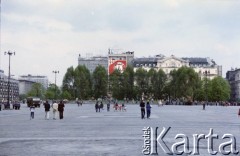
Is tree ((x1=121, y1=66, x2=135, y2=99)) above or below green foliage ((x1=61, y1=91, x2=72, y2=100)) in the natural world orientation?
above

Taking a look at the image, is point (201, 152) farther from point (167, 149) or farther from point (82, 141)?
point (82, 141)

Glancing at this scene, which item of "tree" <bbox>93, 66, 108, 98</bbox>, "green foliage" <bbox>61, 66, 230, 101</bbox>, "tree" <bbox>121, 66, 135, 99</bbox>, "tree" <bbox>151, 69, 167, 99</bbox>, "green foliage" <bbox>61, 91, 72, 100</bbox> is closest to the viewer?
"green foliage" <bbox>61, 91, 72, 100</bbox>

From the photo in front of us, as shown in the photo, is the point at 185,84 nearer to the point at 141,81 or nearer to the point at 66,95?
the point at 141,81

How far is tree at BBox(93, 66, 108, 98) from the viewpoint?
15938 centimetres

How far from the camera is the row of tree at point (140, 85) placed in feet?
516

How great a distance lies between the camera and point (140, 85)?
164750 mm

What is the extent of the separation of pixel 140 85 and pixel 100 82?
46.4ft

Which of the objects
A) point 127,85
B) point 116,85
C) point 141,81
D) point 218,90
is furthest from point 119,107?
point 218,90

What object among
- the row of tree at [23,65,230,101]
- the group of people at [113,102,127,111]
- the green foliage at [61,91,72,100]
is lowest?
the group of people at [113,102,127,111]

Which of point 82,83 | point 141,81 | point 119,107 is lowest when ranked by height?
point 119,107

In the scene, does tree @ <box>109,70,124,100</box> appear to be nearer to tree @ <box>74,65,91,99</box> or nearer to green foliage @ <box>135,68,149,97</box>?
green foliage @ <box>135,68,149,97</box>

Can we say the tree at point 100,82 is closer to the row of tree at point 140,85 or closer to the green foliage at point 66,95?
the row of tree at point 140,85

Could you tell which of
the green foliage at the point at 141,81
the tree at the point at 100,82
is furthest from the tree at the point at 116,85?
the green foliage at the point at 141,81

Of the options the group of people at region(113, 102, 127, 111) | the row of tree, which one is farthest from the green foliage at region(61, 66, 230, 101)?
the group of people at region(113, 102, 127, 111)
